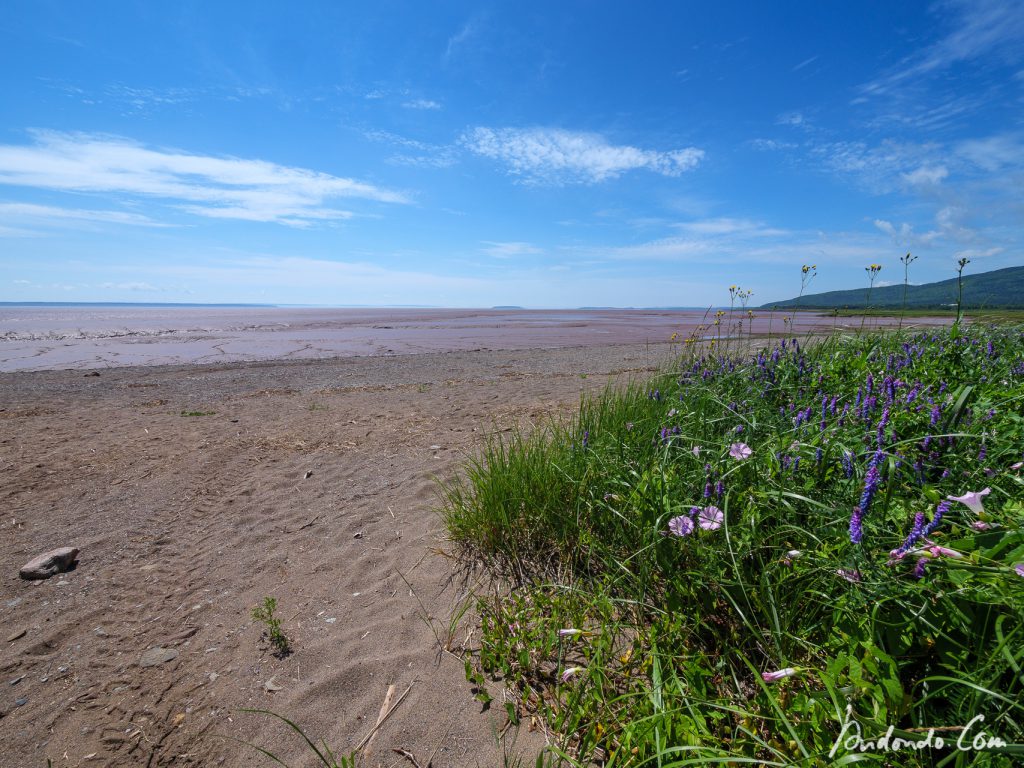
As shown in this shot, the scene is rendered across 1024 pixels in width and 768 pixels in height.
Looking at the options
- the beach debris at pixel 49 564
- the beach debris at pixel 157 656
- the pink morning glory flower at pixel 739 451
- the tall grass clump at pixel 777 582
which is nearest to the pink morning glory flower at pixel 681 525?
the tall grass clump at pixel 777 582

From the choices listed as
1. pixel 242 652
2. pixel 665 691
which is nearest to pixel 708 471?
pixel 665 691

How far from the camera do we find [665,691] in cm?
163

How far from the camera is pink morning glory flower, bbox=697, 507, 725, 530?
1764mm

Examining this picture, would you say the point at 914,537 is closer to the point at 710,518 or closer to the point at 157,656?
the point at 710,518

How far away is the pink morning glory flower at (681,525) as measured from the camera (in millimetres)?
1829

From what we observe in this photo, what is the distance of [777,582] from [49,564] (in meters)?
4.06

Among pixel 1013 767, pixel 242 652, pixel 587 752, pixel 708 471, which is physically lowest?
pixel 242 652

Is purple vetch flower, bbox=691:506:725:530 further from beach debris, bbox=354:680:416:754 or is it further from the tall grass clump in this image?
beach debris, bbox=354:680:416:754

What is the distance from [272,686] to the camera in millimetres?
2100

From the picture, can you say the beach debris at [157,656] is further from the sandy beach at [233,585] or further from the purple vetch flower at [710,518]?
the purple vetch flower at [710,518]

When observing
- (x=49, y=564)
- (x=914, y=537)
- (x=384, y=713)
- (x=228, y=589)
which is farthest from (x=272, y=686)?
(x=914, y=537)

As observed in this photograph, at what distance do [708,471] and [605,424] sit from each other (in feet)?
4.92

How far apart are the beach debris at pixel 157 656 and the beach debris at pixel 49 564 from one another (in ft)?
4.19

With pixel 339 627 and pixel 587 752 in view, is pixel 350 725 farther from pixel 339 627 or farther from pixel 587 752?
pixel 587 752
